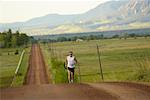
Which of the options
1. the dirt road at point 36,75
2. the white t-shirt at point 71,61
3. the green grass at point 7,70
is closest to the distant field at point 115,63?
the white t-shirt at point 71,61

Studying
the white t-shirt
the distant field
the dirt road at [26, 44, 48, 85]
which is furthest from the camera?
the dirt road at [26, 44, 48, 85]

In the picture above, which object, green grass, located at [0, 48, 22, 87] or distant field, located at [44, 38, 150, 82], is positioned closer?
distant field, located at [44, 38, 150, 82]

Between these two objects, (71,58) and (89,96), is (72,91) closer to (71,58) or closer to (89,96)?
(89,96)

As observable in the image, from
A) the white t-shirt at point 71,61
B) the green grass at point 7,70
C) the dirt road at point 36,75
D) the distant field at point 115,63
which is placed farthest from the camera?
Answer: the green grass at point 7,70

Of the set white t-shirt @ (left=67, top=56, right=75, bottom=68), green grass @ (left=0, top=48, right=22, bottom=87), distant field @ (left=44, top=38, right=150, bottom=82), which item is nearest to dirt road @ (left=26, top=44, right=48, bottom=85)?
green grass @ (left=0, top=48, right=22, bottom=87)

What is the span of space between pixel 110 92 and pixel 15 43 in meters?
167

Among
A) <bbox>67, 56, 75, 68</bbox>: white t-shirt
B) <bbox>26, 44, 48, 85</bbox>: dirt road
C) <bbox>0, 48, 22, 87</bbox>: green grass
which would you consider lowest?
<bbox>0, 48, 22, 87</bbox>: green grass

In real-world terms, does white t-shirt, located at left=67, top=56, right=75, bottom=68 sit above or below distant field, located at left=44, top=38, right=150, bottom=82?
above

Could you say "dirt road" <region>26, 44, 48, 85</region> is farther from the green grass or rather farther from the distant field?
the distant field

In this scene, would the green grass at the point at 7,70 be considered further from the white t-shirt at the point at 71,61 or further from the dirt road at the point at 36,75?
the white t-shirt at the point at 71,61

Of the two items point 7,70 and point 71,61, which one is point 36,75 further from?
point 71,61

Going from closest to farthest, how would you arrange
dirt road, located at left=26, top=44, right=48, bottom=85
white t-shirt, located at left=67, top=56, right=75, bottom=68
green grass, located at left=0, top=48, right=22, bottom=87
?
white t-shirt, located at left=67, top=56, right=75, bottom=68, dirt road, located at left=26, top=44, right=48, bottom=85, green grass, located at left=0, top=48, right=22, bottom=87

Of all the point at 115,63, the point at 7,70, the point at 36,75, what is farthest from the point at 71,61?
the point at 7,70

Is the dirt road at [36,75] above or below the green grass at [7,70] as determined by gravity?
above
